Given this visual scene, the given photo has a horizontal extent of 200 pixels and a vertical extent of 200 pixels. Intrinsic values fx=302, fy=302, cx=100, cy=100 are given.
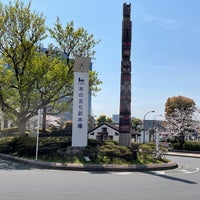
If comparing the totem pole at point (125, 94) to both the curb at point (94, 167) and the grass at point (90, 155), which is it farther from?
the curb at point (94, 167)

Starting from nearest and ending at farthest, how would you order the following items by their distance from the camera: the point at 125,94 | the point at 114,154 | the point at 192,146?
1. the point at 114,154
2. the point at 125,94
3. the point at 192,146

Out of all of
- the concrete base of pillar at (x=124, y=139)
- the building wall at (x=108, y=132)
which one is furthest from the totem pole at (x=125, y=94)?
the building wall at (x=108, y=132)

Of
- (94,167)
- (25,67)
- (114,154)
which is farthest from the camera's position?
(25,67)

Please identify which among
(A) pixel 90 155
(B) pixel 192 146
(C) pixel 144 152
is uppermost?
(B) pixel 192 146

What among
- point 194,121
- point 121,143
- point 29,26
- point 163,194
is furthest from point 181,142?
point 163,194

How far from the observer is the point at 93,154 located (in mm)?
16047

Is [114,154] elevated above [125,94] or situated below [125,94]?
below

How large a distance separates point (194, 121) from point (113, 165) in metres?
36.3

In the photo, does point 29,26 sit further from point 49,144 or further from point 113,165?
point 113,165

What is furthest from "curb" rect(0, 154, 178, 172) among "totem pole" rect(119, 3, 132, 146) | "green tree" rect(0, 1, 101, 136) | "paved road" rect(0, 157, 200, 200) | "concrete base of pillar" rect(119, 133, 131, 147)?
"green tree" rect(0, 1, 101, 136)

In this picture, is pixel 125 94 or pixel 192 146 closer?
pixel 125 94

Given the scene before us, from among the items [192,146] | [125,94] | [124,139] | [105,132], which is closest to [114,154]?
[124,139]

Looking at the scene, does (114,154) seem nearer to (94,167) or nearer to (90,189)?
(94,167)

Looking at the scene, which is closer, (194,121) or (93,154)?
(93,154)
